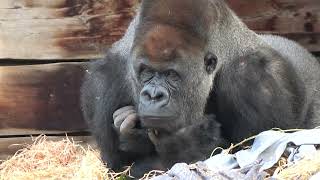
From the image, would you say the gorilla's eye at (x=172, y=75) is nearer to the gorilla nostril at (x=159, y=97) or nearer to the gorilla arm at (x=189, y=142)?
the gorilla nostril at (x=159, y=97)

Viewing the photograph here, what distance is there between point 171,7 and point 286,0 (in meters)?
1.25

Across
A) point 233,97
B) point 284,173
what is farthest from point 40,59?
point 284,173

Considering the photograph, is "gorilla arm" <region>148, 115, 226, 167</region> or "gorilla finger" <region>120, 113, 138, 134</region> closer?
"gorilla arm" <region>148, 115, 226, 167</region>

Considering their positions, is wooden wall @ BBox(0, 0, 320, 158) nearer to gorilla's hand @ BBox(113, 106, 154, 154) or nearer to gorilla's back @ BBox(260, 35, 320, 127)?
gorilla's back @ BBox(260, 35, 320, 127)

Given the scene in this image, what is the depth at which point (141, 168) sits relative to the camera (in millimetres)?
3955

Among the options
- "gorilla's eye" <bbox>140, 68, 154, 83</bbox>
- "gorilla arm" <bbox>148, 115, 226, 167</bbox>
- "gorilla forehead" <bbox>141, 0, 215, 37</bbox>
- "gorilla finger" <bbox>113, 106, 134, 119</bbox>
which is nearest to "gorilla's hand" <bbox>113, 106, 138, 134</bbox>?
"gorilla finger" <bbox>113, 106, 134, 119</bbox>

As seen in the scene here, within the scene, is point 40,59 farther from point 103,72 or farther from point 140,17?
point 140,17

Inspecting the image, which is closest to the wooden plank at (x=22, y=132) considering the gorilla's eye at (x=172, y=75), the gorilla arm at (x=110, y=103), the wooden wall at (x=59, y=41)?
the wooden wall at (x=59, y=41)

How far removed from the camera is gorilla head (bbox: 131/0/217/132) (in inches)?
140

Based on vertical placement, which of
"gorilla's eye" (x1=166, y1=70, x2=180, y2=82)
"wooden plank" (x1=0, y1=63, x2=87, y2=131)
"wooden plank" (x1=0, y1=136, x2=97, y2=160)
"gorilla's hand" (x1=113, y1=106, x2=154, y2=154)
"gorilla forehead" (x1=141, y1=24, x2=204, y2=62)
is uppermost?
"wooden plank" (x1=0, y1=63, x2=87, y2=131)

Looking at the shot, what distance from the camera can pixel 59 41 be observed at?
15.3 feet

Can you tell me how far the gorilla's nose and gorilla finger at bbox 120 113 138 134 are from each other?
0.23 meters

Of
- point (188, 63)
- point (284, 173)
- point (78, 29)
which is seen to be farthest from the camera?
point (78, 29)

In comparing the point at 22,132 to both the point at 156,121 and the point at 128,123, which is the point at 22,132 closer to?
the point at 128,123
